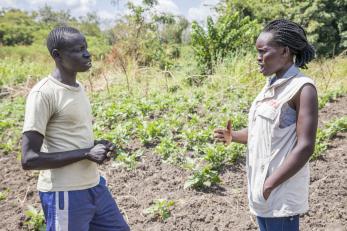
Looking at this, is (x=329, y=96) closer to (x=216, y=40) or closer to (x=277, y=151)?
(x=216, y=40)

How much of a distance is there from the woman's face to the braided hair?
0.03m

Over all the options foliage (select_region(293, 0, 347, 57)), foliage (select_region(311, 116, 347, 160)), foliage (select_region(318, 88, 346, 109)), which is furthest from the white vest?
foliage (select_region(293, 0, 347, 57))

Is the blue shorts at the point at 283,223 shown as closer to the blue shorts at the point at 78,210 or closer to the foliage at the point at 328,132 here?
the blue shorts at the point at 78,210

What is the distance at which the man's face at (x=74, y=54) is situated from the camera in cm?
Result: 240

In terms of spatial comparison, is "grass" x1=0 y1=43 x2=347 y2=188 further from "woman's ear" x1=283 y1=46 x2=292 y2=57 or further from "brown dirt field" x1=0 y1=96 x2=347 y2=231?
"woman's ear" x1=283 y1=46 x2=292 y2=57

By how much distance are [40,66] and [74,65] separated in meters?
12.5

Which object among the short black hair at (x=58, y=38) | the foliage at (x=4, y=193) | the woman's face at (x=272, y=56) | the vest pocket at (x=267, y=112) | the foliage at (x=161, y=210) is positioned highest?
the short black hair at (x=58, y=38)

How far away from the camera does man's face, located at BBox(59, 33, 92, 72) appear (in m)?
2.40

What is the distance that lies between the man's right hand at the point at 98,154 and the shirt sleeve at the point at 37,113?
275mm

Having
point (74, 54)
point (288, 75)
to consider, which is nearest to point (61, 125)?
point (74, 54)

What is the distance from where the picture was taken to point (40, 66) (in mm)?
14164

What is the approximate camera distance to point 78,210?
2416mm

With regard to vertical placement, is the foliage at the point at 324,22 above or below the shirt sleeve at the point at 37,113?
below

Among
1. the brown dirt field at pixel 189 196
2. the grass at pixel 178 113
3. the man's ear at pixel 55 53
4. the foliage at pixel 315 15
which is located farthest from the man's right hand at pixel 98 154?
the foliage at pixel 315 15
